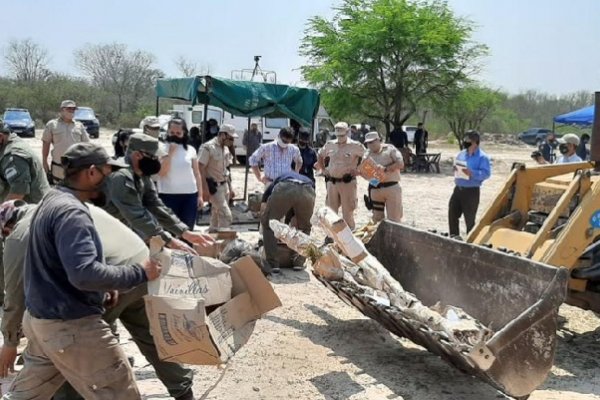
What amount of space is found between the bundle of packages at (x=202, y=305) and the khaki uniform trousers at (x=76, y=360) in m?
0.27

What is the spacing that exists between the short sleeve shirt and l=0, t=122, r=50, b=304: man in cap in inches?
169

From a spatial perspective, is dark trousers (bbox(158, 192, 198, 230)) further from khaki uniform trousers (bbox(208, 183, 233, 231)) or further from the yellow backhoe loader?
the yellow backhoe loader

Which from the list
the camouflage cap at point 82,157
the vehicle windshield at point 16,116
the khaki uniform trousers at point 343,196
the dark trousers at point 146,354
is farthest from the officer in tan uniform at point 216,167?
the vehicle windshield at point 16,116

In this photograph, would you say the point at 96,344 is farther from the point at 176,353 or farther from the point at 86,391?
the point at 176,353

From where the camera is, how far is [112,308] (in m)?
3.99

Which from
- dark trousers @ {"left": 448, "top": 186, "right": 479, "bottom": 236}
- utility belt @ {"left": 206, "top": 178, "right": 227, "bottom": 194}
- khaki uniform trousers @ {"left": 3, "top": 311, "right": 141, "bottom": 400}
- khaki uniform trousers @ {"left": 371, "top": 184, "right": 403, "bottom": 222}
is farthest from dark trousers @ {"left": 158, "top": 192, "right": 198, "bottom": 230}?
khaki uniform trousers @ {"left": 3, "top": 311, "right": 141, "bottom": 400}

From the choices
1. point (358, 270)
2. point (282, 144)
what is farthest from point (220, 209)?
point (358, 270)

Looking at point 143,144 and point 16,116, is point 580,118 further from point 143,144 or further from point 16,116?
point 16,116

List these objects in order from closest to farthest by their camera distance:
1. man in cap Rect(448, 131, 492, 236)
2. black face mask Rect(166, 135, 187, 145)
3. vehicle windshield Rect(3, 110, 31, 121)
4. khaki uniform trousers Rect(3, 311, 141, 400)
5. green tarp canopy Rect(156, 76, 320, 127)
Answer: khaki uniform trousers Rect(3, 311, 141, 400) → black face mask Rect(166, 135, 187, 145) → man in cap Rect(448, 131, 492, 236) → green tarp canopy Rect(156, 76, 320, 127) → vehicle windshield Rect(3, 110, 31, 121)

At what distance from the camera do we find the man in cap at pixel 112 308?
12.3 ft

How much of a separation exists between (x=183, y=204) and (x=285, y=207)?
1153 mm

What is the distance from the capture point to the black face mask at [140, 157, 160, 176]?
5.03 meters

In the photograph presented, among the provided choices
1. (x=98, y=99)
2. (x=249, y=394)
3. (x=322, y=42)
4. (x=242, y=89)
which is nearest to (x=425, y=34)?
(x=322, y=42)

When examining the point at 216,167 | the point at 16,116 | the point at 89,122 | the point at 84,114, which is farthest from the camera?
the point at 84,114
